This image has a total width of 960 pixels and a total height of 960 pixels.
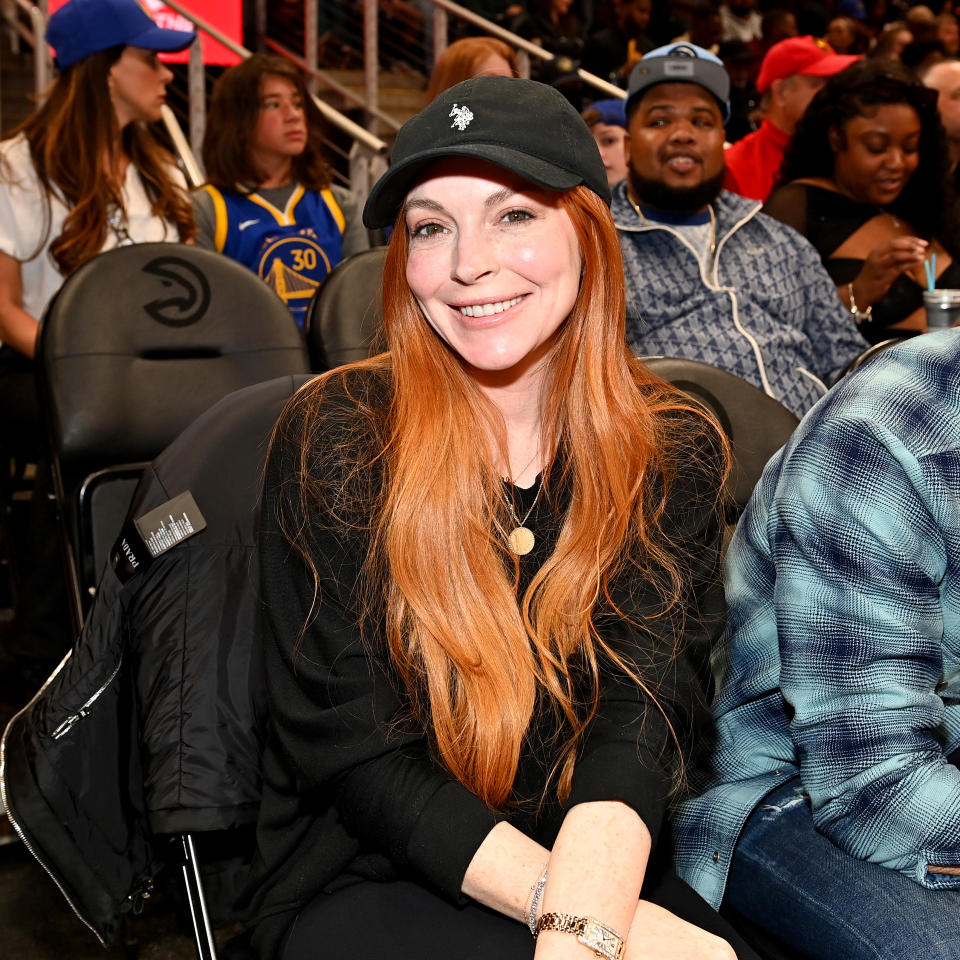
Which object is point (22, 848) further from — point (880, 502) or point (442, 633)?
point (880, 502)

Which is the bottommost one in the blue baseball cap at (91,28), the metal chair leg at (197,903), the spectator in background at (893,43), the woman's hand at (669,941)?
the metal chair leg at (197,903)

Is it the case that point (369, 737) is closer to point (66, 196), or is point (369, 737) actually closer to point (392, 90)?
point (66, 196)

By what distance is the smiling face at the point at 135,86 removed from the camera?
10.7 feet

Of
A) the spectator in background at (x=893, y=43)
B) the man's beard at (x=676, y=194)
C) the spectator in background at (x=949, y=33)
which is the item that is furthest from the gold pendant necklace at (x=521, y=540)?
the spectator in background at (x=949, y=33)

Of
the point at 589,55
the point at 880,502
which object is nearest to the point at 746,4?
the point at 589,55

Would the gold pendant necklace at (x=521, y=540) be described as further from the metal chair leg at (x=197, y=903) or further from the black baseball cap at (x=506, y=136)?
the metal chair leg at (x=197, y=903)

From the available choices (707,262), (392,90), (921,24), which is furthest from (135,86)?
(921,24)

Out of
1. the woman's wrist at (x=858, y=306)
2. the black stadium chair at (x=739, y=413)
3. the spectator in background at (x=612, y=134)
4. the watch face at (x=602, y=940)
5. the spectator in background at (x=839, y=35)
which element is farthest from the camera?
the spectator in background at (x=839, y=35)

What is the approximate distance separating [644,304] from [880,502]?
1.69 m

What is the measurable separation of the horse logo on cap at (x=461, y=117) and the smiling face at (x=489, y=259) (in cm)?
6

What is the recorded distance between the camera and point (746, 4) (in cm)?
903

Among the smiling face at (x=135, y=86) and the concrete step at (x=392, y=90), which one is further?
the concrete step at (x=392, y=90)

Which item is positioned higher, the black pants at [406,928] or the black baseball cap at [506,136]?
the black baseball cap at [506,136]

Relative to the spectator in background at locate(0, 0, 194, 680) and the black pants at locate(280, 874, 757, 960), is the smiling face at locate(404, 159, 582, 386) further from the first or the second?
the spectator in background at locate(0, 0, 194, 680)
